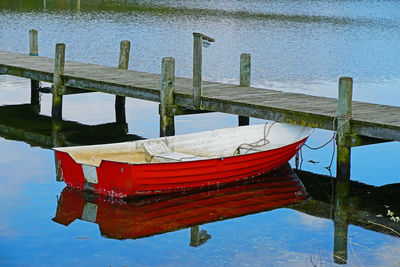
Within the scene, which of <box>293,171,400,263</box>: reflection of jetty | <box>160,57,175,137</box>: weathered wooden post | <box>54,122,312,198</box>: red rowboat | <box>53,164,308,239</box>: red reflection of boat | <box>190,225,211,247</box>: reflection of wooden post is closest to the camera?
<box>190,225,211,247</box>: reflection of wooden post

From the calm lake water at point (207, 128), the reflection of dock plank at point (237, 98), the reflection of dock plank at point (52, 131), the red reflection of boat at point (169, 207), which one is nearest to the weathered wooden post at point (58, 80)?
the reflection of dock plank at point (237, 98)

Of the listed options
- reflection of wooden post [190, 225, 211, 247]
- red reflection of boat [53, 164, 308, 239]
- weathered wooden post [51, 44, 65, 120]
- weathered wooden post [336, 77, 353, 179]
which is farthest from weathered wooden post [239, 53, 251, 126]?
reflection of wooden post [190, 225, 211, 247]

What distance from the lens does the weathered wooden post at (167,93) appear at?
16781 mm

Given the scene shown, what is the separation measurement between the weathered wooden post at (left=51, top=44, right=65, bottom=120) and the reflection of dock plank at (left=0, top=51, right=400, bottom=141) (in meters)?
0.19

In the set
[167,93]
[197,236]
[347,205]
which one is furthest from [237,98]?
[197,236]

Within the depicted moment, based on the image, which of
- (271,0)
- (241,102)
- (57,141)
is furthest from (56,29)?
(271,0)

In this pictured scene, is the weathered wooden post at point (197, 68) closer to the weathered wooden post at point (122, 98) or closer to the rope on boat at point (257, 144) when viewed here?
the rope on boat at point (257, 144)

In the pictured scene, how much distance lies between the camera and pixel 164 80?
16.8 m

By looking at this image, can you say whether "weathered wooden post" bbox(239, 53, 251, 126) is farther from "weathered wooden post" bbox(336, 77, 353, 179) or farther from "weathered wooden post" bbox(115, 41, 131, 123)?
"weathered wooden post" bbox(336, 77, 353, 179)

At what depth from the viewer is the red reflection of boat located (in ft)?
39.8

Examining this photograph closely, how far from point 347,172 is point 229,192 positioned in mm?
2320

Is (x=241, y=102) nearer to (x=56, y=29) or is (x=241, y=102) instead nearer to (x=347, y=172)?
(x=347, y=172)

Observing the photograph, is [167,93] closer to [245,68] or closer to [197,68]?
[197,68]

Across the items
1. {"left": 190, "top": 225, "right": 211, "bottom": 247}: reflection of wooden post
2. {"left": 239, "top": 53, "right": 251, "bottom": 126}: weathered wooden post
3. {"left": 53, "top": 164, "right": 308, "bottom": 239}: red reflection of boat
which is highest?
{"left": 239, "top": 53, "right": 251, "bottom": 126}: weathered wooden post
